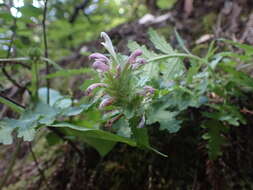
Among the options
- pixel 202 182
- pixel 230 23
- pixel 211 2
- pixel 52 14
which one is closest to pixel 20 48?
pixel 202 182

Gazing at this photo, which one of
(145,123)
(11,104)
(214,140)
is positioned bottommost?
(214,140)

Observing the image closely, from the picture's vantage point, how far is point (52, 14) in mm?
4141

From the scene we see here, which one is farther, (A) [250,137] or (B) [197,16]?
(B) [197,16]

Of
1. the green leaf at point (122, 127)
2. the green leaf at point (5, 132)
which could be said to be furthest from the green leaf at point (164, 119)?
the green leaf at point (5, 132)

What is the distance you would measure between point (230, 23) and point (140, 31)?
790mm

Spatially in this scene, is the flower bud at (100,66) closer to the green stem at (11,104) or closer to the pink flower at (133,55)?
the pink flower at (133,55)

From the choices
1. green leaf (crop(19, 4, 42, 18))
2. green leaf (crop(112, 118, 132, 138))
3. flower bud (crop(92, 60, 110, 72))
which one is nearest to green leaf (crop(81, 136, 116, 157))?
green leaf (crop(112, 118, 132, 138))

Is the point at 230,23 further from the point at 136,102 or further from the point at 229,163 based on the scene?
the point at 136,102

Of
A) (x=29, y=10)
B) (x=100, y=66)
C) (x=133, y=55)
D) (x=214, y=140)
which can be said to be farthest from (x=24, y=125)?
(x=214, y=140)

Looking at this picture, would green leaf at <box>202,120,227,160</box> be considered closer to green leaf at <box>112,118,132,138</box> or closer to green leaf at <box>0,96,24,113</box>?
green leaf at <box>112,118,132,138</box>

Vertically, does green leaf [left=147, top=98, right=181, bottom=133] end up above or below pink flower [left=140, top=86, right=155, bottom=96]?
below

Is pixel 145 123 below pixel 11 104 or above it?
below

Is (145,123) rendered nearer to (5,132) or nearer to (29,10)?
(5,132)

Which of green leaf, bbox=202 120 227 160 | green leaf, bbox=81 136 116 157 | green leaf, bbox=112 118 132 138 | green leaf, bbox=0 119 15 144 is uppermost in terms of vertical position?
green leaf, bbox=0 119 15 144
